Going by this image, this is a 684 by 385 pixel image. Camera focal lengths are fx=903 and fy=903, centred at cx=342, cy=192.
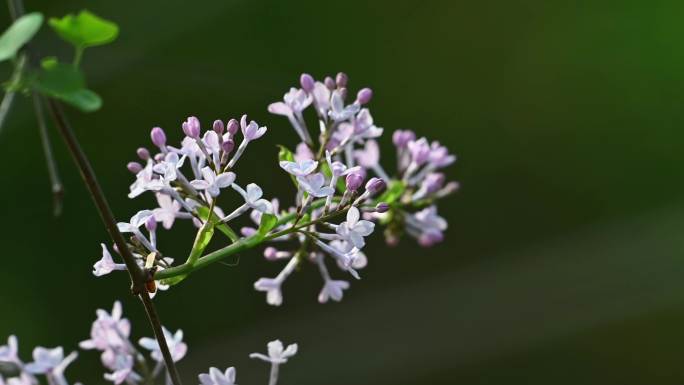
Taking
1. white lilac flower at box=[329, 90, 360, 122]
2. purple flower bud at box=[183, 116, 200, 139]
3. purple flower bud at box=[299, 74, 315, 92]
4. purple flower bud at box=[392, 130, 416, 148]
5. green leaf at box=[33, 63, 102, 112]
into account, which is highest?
purple flower bud at box=[392, 130, 416, 148]

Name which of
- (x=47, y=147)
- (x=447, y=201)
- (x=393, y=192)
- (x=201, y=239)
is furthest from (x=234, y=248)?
(x=447, y=201)

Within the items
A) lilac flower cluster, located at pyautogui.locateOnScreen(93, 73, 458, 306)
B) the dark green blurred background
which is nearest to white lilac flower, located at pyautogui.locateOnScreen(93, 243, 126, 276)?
lilac flower cluster, located at pyautogui.locateOnScreen(93, 73, 458, 306)

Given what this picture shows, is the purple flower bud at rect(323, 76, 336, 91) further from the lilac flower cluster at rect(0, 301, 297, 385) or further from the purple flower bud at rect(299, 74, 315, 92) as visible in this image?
the lilac flower cluster at rect(0, 301, 297, 385)

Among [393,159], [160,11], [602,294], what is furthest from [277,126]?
[602,294]

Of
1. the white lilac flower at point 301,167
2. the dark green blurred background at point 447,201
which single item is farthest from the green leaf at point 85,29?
the dark green blurred background at point 447,201

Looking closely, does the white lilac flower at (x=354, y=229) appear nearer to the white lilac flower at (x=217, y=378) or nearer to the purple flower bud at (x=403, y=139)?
the white lilac flower at (x=217, y=378)
